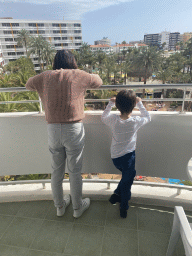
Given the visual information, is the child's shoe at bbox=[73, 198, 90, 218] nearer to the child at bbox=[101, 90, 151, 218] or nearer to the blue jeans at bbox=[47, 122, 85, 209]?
the blue jeans at bbox=[47, 122, 85, 209]

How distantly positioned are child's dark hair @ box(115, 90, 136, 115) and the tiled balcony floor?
1068mm

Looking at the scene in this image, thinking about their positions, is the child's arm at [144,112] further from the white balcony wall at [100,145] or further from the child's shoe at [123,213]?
the child's shoe at [123,213]

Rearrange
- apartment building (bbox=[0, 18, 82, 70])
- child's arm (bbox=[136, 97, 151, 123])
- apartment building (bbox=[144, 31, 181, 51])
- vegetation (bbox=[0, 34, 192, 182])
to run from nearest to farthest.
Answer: child's arm (bbox=[136, 97, 151, 123]) < vegetation (bbox=[0, 34, 192, 182]) < apartment building (bbox=[0, 18, 82, 70]) < apartment building (bbox=[144, 31, 181, 51])

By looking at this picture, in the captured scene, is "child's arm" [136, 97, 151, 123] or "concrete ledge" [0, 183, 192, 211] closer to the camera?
"child's arm" [136, 97, 151, 123]

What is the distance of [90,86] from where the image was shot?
1264mm

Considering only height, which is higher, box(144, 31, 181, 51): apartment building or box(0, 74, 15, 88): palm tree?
box(144, 31, 181, 51): apartment building

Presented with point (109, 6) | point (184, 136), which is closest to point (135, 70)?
point (184, 136)

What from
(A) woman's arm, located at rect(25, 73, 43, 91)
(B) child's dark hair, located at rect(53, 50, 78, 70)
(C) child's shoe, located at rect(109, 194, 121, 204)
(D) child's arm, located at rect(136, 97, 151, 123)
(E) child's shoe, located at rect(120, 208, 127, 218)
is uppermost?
(B) child's dark hair, located at rect(53, 50, 78, 70)

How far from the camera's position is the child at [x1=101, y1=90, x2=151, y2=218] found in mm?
1279

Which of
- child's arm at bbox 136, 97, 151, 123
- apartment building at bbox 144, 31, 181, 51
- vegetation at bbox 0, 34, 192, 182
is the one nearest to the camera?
child's arm at bbox 136, 97, 151, 123

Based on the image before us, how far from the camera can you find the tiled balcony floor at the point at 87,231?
1410 mm

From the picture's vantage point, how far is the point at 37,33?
191 ft

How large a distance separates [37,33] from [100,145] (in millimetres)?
67513

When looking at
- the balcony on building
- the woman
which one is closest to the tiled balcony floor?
the balcony on building
